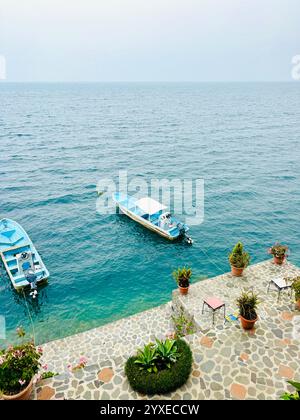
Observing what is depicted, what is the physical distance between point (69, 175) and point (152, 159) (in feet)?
49.1

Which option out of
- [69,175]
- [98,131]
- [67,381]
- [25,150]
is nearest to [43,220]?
[69,175]

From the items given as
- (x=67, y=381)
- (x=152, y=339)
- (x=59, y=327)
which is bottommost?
(x=59, y=327)

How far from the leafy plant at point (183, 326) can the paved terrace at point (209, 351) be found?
0.36m

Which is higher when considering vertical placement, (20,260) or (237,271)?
(237,271)

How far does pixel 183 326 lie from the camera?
14.7 meters

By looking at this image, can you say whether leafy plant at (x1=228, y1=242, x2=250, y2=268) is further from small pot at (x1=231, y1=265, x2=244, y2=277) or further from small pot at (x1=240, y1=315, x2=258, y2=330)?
small pot at (x1=240, y1=315, x2=258, y2=330)

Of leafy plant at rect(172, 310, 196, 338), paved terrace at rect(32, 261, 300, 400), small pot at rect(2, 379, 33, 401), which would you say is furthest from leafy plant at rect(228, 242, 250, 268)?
small pot at rect(2, 379, 33, 401)

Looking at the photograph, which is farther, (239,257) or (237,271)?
(237,271)

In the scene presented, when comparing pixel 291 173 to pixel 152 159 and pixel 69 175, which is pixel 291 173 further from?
pixel 69 175

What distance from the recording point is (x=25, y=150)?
55.8 metres

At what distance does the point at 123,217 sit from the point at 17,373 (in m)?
22.3

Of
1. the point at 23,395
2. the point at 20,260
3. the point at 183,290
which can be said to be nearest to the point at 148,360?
the point at 23,395

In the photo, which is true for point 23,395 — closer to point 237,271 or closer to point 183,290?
point 183,290

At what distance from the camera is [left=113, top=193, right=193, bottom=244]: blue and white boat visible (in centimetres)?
2631
